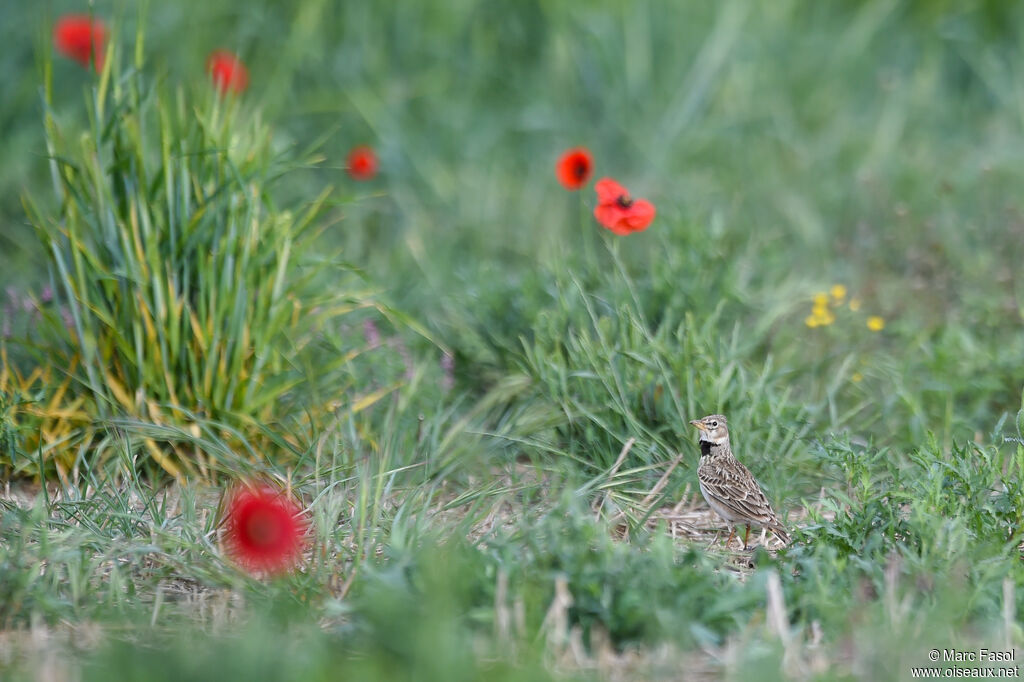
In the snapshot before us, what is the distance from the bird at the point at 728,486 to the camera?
354cm

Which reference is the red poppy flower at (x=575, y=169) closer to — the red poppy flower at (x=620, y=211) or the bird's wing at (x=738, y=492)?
the red poppy flower at (x=620, y=211)

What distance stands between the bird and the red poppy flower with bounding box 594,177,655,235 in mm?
758

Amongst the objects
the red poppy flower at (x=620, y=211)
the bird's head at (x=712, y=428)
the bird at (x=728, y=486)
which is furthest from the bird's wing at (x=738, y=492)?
the red poppy flower at (x=620, y=211)

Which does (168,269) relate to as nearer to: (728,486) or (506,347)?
(506,347)

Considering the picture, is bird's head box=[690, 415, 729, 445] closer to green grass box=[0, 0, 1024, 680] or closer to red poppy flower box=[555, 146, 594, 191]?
green grass box=[0, 0, 1024, 680]

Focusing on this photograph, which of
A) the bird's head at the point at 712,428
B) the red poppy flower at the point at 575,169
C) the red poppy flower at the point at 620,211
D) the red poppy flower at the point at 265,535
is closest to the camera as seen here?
the red poppy flower at the point at 265,535

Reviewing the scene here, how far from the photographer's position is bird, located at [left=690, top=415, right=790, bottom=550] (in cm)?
354

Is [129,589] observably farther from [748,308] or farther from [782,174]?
[782,174]

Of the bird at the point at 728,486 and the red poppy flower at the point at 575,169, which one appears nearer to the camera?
the bird at the point at 728,486

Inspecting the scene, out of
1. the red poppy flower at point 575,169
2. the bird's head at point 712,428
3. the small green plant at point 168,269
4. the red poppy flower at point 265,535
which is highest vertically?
the red poppy flower at point 575,169

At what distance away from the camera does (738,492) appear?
11.7 feet

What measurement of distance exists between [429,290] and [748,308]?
4.57ft

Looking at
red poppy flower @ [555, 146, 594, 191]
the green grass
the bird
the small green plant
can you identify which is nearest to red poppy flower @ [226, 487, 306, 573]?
the green grass

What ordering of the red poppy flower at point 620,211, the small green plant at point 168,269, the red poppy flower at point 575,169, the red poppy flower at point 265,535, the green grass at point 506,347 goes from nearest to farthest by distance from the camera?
the green grass at point 506,347 < the red poppy flower at point 265,535 < the small green plant at point 168,269 < the red poppy flower at point 620,211 < the red poppy flower at point 575,169
